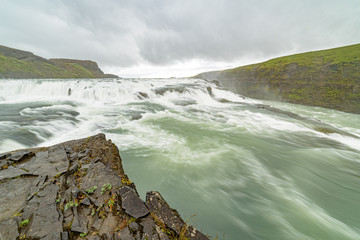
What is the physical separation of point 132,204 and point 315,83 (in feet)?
114

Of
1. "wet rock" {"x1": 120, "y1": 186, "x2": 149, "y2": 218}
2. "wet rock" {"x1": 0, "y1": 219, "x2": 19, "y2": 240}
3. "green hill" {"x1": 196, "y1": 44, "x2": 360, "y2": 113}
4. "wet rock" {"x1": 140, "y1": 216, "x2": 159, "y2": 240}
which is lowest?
"wet rock" {"x1": 0, "y1": 219, "x2": 19, "y2": 240}

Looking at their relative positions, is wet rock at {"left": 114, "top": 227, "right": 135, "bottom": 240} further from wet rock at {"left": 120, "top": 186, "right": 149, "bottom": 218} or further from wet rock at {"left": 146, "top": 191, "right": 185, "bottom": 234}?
wet rock at {"left": 146, "top": 191, "right": 185, "bottom": 234}

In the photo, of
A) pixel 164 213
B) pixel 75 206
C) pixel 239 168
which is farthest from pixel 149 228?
pixel 239 168

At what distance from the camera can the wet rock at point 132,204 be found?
2.07 metres

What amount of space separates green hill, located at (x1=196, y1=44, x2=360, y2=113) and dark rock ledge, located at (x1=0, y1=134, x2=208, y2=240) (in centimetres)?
2943

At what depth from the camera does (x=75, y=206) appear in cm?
211

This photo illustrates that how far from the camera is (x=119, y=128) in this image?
8.68 m

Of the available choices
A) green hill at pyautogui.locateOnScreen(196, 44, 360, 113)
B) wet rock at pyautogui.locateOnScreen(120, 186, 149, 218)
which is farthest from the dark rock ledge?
green hill at pyautogui.locateOnScreen(196, 44, 360, 113)

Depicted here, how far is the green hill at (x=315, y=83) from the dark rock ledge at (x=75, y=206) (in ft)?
96.5

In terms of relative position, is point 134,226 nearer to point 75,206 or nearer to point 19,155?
point 75,206

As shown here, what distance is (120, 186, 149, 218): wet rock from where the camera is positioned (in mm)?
2066

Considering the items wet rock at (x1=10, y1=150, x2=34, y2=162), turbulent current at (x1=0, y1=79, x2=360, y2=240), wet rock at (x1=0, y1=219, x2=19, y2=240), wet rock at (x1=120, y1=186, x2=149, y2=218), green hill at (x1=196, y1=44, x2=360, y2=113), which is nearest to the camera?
wet rock at (x1=0, y1=219, x2=19, y2=240)

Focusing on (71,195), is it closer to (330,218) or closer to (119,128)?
(330,218)

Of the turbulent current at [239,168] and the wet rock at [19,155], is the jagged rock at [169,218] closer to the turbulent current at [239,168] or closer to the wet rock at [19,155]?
the turbulent current at [239,168]
